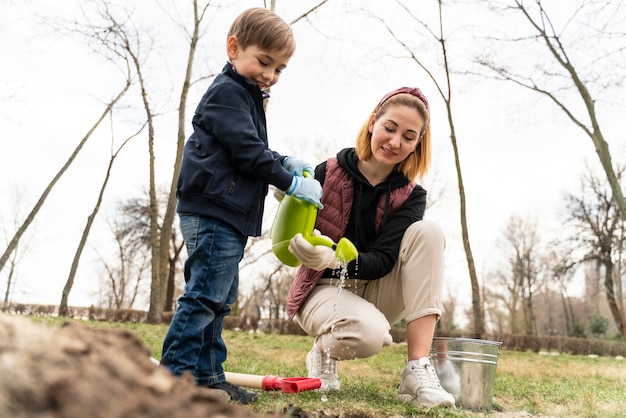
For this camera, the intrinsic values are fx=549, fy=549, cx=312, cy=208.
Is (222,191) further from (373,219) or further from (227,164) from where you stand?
(373,219)

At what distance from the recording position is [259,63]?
2.54m

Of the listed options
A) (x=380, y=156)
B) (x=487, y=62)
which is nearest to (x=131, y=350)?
(x=380, y=156)

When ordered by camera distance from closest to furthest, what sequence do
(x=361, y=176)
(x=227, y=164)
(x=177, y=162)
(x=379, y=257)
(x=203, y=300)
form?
(x=203, y=300)
(x=227, y=164)
(x=379, y=257)
(x=361, y=176)
(x=177, y=162)

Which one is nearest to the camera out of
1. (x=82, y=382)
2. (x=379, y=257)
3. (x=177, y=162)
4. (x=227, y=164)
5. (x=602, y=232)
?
(x=82, y=382)

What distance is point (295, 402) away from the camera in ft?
7.18

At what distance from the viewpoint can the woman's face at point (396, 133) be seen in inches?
110

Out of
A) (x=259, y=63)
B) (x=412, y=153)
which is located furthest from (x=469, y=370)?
(x=259, y=63)

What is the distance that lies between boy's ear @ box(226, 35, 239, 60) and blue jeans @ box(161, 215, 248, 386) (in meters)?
0.83

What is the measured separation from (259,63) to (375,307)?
1.35m

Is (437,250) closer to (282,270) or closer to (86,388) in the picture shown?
(86,388)

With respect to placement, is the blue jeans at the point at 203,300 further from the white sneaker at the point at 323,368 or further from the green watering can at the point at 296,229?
the white sneaker at the point at 323,368

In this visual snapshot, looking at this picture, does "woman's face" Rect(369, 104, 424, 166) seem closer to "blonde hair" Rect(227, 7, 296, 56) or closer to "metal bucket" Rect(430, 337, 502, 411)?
"blonde hair" Rect(227, 7, 296, 56)

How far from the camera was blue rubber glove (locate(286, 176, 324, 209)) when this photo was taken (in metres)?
2.50

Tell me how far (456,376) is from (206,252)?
4.73 ft
